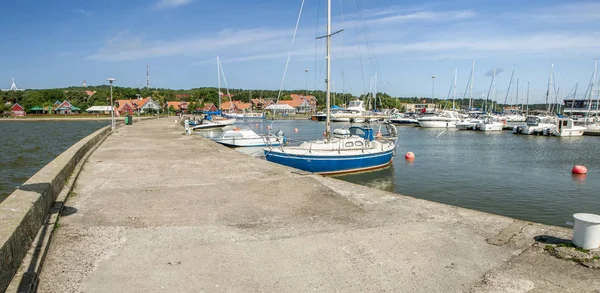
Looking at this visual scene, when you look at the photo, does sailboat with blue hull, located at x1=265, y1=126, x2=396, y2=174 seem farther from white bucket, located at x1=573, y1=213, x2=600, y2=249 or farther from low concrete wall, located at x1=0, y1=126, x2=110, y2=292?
white bucket, located at x1=573, y1=213, x2=600, y2=249

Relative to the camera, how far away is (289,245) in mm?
6105

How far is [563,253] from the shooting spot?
5.64 m

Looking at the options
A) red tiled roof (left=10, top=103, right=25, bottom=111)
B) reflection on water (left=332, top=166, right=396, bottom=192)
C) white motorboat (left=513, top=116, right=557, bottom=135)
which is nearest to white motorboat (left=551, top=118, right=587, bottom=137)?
white motorboat (left=513, top=116, right=557, bottom=135)

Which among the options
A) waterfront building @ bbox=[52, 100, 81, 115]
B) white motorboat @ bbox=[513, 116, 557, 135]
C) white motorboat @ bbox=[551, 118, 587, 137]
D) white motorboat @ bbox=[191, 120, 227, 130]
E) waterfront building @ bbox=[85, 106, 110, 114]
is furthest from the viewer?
waterfront building @ bbox=[52, 100, 81, 115]

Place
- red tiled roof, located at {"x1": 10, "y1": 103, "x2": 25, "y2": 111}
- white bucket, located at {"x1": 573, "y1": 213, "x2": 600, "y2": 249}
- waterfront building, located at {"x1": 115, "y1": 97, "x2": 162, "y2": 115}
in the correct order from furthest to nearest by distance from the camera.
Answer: waterfront building, located at {"x1": 115, "y1": 97, "x2": 162, "y2": 115}
red tiled roof, located at {"x1": 10, "y1": 103, "x2": 25, "y2": 111}
white bucket, located at {"x1": 573, "y1": 213, "x2": 600, "y2": 249}

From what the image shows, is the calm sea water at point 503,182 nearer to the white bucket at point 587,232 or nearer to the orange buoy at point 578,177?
the orange buoy at point 578,177

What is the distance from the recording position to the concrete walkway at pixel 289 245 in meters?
4.89

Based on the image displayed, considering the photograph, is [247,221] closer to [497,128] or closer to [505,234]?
[505,234]

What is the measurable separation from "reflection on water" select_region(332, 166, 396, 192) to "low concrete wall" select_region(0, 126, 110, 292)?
13283 millimetres

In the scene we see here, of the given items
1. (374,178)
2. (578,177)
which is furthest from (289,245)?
(578,177)

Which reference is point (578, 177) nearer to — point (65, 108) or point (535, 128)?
point (535, 128)

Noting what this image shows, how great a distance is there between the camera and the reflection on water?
61.8 feet

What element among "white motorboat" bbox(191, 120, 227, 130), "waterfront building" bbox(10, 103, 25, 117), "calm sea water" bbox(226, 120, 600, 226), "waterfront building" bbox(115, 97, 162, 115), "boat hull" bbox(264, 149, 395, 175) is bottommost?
"calm sea water" bbox(226, 120, 600, 226)

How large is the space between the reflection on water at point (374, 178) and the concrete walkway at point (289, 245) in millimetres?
9259
